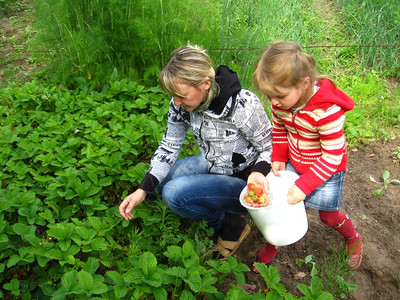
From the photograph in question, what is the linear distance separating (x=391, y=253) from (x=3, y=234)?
2269 mm

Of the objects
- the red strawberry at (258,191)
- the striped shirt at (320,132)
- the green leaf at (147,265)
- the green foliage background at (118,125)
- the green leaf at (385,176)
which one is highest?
the striped shirt at (320,132)

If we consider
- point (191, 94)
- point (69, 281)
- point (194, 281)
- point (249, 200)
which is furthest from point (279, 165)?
point (69, 281)

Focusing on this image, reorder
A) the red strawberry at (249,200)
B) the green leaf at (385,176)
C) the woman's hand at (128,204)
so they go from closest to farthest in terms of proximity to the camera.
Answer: the red strawberry at (249,200) < the woman's hand at (128,204) < the green leaf at (385,176)

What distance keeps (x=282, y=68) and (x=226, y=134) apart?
1.90 feet

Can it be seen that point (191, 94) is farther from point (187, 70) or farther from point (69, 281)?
point (69, 281)

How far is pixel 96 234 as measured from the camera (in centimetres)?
215

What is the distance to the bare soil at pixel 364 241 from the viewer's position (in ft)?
7.38

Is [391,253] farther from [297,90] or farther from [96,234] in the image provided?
[96,234]

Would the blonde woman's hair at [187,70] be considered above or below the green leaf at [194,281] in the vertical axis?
above

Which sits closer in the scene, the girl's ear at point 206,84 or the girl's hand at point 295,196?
the girl's hand at point 295,196

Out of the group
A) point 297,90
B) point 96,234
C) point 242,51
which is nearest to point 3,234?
point 96,234

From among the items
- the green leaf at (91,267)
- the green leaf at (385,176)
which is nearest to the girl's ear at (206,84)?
the green leaf at (91,267)

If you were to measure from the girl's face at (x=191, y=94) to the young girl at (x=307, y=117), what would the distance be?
28 centimetres

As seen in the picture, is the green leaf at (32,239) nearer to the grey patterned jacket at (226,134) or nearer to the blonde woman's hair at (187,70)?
the grey patterned jacket at (226,134)
